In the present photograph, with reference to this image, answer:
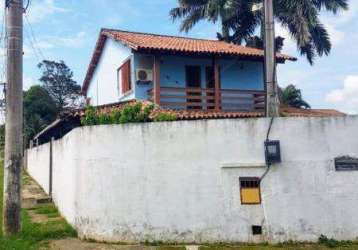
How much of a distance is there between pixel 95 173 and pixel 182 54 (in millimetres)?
7217

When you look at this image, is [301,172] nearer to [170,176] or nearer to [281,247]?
[281,247]

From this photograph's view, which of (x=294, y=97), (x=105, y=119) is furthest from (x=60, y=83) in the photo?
(x=105, y=119)

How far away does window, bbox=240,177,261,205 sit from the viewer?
816cm

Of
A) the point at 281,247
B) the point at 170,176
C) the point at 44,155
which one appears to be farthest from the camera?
the point at 44,155

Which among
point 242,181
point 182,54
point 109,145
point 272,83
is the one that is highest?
point 182,54

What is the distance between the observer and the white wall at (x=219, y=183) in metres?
8.05

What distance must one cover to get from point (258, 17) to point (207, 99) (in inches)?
335

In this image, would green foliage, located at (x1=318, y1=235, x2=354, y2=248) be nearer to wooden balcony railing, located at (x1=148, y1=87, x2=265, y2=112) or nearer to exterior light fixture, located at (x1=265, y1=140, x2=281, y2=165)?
exterior light fixture, located at (x1=265, y1=140, x2=281, y2=165)

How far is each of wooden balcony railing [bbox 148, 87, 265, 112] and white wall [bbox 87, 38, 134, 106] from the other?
1.70 meters

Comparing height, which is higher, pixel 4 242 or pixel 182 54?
pixel 182 54

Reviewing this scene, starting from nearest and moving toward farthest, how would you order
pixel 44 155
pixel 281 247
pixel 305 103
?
pixel 281 247, pixel 44 155, pixel 305 103

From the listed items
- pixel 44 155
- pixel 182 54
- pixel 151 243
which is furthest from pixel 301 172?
pixel 44 155

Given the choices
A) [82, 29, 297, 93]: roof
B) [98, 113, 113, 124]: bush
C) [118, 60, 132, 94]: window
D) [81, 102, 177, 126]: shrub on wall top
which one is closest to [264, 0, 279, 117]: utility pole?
[81, 102, 177, 126]: shrub on wall top

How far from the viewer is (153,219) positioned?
8.22 metres
